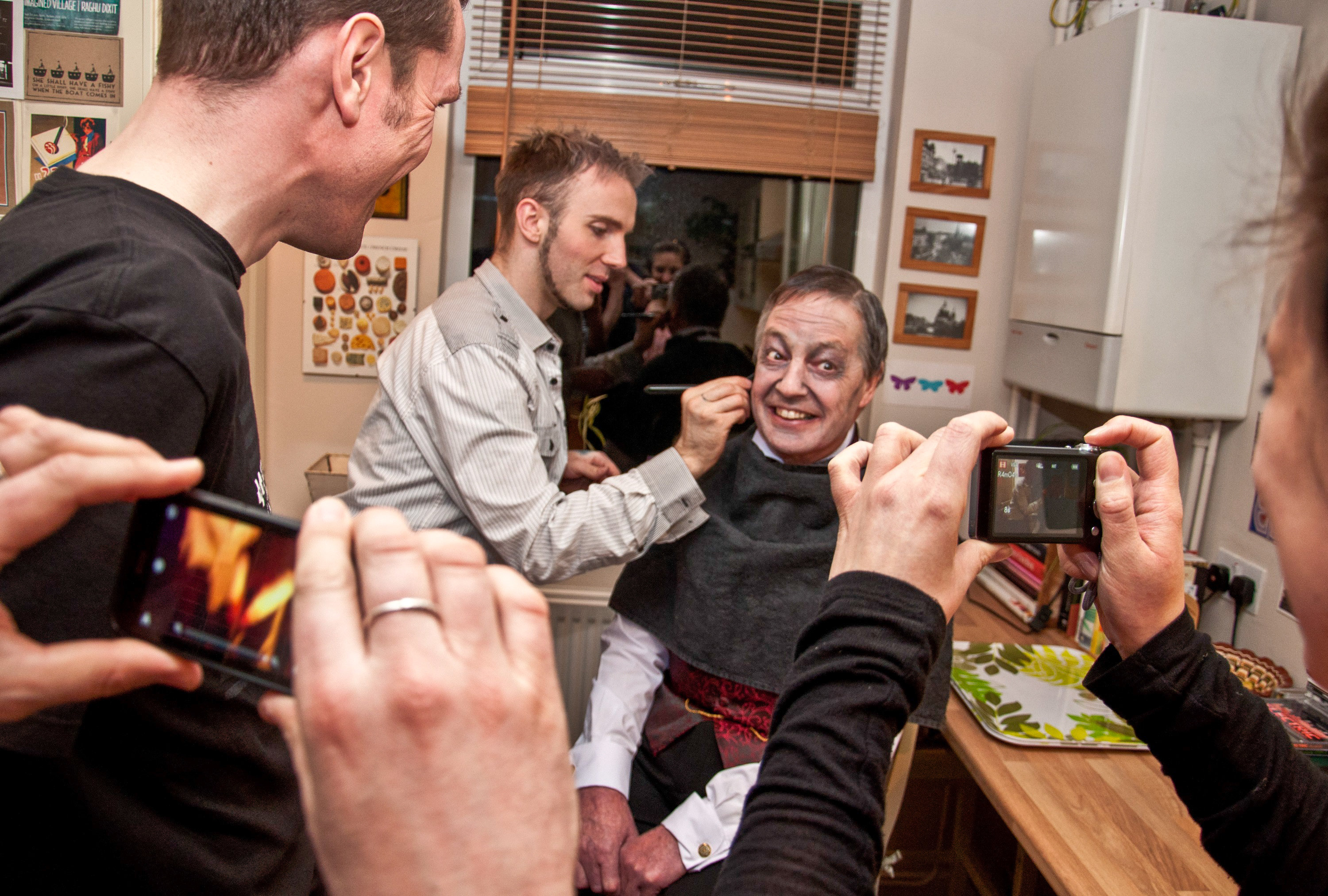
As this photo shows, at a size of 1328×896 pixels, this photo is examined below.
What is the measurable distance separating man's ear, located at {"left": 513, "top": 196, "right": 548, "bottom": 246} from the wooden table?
130cm

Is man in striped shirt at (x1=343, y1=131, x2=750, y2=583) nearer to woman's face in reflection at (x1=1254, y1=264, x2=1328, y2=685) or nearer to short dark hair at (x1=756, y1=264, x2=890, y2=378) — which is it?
short dark hair at (x1=756, y1=264, x2=890, y2=378)

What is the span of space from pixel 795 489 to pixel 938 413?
0.99 m

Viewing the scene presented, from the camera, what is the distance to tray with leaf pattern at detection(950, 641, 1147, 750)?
5.25 feet

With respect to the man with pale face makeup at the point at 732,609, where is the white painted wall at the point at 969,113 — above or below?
above

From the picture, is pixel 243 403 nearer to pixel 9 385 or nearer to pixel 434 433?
pixel 9 385

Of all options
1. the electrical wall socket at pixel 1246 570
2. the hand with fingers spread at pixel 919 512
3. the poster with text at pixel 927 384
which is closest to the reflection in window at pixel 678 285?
the poster with text at pixel 927 384

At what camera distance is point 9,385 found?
0.60m

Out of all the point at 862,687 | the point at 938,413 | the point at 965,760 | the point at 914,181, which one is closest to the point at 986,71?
the point at 914,181

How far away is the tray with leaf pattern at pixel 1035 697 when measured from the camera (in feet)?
5.25

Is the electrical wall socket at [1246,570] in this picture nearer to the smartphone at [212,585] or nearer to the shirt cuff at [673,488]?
the shirt cuff at [673,488]

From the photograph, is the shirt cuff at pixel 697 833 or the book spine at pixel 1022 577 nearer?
the shirt cuff at pixel 697 833

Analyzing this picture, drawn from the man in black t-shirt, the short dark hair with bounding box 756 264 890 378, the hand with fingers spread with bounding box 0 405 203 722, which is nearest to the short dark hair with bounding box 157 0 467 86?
the man in black t-shirt

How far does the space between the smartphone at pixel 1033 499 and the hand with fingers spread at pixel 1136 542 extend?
24mm

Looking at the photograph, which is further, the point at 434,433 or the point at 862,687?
the point at 434,433
